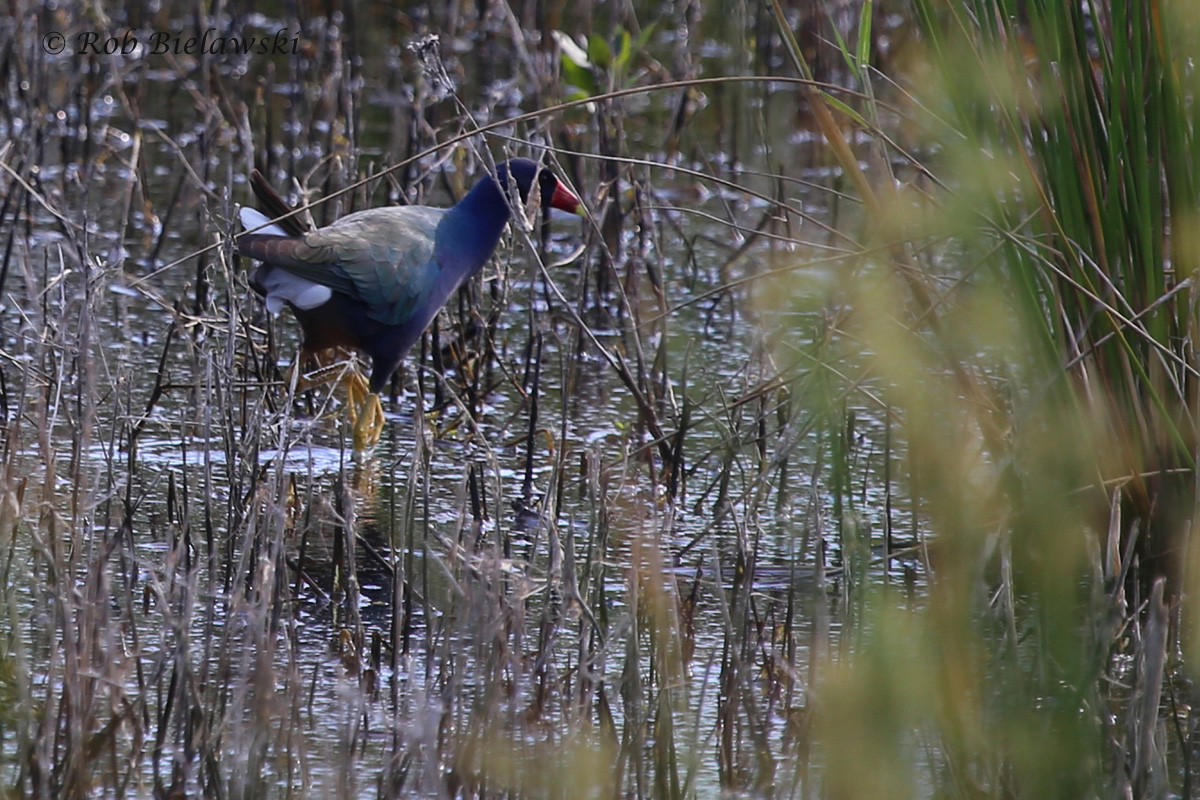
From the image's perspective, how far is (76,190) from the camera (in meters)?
4.91

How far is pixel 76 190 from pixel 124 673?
3.34m

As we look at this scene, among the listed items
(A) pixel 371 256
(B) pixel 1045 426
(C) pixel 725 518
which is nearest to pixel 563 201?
(A) pixel 371 256

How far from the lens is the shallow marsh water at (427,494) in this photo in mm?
1875

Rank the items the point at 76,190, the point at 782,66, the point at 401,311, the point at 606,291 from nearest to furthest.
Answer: the point at 401,311
the point at 606,291
the point at 76,190
the point at 782,66

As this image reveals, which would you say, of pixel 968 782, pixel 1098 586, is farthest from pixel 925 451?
pixel 1098 586

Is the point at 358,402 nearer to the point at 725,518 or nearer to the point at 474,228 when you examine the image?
the point at 474,228

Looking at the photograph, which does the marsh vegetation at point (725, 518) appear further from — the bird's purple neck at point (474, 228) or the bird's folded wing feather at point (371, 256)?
the bird's folded wing feather at point (371, 256)

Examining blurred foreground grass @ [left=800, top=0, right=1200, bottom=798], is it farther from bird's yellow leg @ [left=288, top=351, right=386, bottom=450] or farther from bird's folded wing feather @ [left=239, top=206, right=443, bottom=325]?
bird's yellow leg @ [left=288, top=351, right=386, bottom=450]

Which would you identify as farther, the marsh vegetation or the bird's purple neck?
the bird's purple neck

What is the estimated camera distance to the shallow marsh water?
1875 mm

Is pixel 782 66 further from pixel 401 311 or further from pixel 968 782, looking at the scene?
pixel 968 782

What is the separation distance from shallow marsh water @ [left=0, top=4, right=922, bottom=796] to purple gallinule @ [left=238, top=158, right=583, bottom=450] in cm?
9

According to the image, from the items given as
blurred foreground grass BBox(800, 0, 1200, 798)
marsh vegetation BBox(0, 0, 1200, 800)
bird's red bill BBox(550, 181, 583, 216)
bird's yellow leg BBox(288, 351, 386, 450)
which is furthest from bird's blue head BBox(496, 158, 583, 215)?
blurred foreground grass BBox(800, 0, 1200, 798)

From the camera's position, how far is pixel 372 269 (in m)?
3.37
